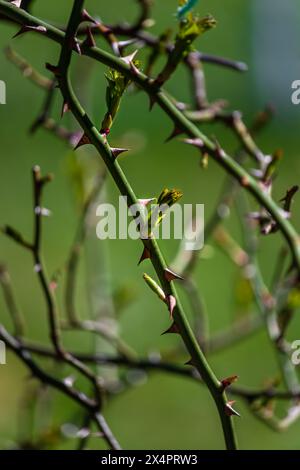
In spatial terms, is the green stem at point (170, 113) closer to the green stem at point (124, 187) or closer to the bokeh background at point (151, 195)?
the green stem at point (124, 187)

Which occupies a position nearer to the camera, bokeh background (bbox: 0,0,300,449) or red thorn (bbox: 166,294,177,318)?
red thorn (bbox: 166,294,177,318)

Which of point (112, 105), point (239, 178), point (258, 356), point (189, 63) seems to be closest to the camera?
point (112, 105)

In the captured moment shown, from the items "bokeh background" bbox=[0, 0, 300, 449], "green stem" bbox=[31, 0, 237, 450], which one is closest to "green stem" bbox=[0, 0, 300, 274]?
"green stem" bbox=[31, 0, 237, 450]

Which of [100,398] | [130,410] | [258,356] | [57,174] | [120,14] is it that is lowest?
[100,398]

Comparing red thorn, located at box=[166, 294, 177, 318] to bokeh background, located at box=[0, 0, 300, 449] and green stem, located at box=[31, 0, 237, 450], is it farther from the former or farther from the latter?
bokeh background, located at box=[0, 0, 300, 449]

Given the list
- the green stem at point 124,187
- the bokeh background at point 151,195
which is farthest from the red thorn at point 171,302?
the bokeh background at point 151,195

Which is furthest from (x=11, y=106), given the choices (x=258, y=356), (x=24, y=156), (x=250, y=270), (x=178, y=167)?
(x=250, y=270)

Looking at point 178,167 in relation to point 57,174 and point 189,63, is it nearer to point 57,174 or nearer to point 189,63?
point 57,174

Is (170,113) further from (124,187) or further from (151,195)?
(151,195)

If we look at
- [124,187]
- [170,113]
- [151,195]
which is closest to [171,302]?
[124,187]
